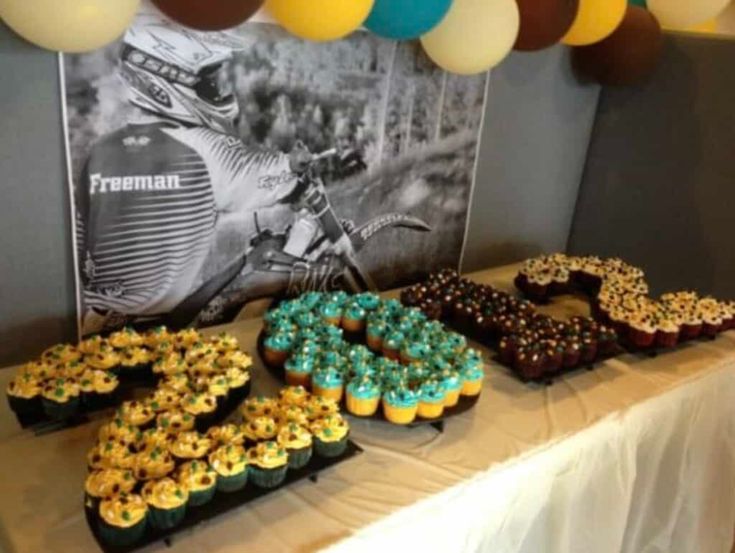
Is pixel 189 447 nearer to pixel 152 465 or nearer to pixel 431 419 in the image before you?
pixel 152 465

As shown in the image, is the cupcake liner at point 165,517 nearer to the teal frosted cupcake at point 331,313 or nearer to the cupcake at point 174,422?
the cupcake at point 174,422

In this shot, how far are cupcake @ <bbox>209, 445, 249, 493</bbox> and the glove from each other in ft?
2.49

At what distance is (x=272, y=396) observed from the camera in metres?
1.29

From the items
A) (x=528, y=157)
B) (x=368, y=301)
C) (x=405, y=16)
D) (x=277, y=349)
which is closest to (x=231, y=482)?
(x=277, y=349)

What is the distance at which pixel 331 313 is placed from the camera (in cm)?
147

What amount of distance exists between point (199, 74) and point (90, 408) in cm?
68

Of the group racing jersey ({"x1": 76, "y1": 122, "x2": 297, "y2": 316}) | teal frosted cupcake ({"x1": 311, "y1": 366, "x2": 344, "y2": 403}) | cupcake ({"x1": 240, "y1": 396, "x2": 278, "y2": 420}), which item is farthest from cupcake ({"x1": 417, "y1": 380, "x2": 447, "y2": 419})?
racing jersey ({"x1": 76, "y1": 122, "x2": 297, "y2": 316})

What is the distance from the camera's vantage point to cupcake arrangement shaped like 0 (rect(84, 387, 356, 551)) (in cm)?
90

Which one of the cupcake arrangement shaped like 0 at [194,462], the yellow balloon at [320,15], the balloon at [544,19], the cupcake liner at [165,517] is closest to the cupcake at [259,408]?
the cupcake arrangement shaped like 0 at [194,462]

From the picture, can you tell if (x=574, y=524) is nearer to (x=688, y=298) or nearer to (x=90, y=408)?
(x=688, y=298)

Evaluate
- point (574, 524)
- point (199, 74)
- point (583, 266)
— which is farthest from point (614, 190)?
point (199, 74)

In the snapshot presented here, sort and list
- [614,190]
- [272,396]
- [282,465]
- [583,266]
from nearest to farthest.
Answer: [282,465], [272,396], [583,266], [614,190]

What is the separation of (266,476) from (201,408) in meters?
0.17

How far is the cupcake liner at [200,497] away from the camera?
0.94m
